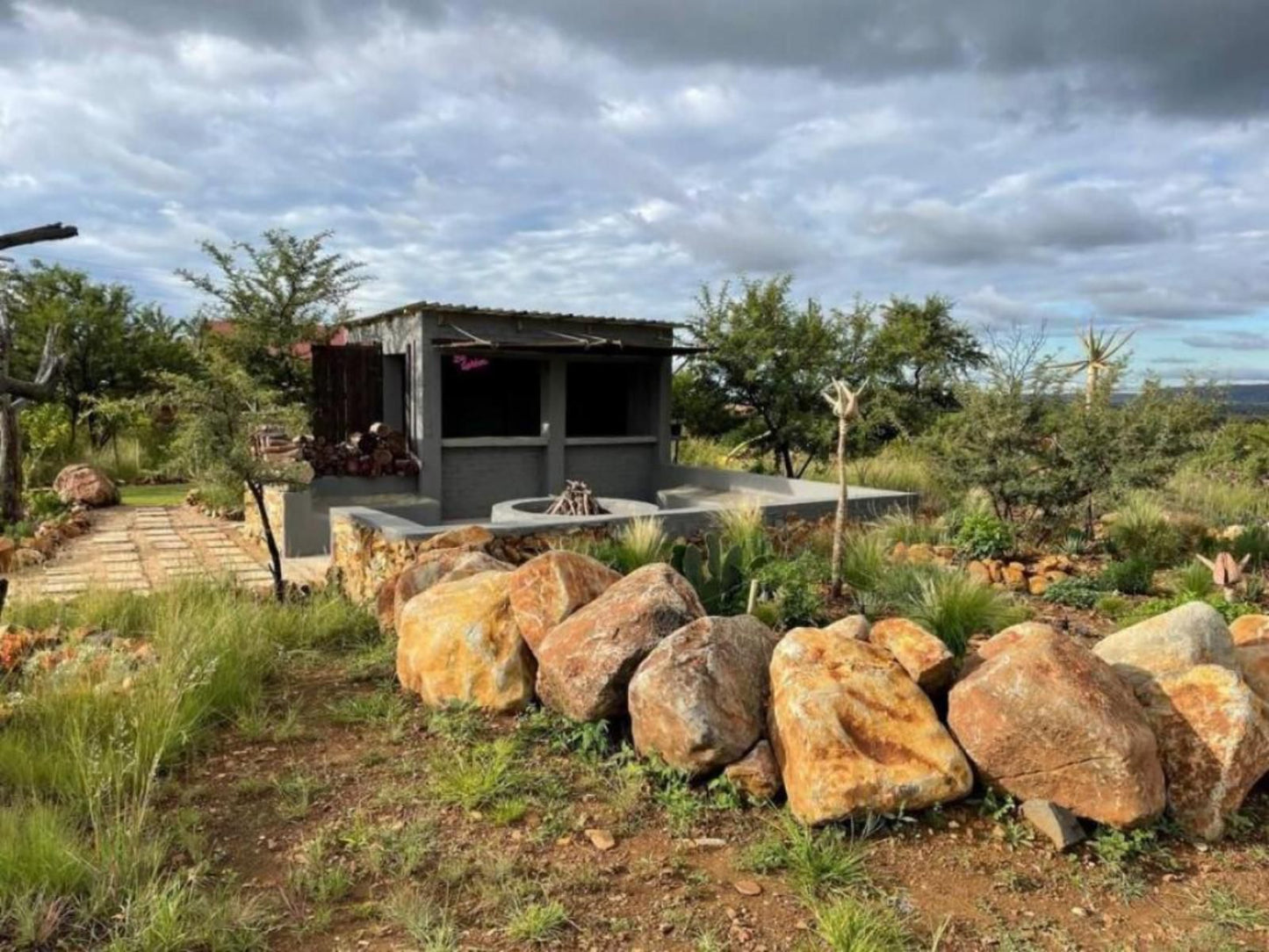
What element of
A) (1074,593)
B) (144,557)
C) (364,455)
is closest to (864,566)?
(1074,593)

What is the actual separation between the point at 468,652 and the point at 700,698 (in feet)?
4.48

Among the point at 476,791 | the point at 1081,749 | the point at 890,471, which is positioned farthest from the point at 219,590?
the point at 890,471

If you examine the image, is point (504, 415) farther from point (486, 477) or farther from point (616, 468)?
point (616, 468)

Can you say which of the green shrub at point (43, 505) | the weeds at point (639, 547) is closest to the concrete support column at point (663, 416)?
the weeds at point (639, 547)

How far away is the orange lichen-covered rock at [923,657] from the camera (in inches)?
130

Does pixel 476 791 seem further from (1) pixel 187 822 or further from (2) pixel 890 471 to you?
(2) pixel 890 471

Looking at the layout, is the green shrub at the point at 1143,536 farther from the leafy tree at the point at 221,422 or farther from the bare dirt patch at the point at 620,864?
the leafy tree at the point at 221,422

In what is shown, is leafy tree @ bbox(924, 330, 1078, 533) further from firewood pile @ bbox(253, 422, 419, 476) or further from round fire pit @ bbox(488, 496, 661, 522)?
firewood pile @ bbox(253, 422, 419, 476)

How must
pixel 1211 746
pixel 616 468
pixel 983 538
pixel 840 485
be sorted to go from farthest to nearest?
pixel 616 468 < pixel 983 538 < pixel 840 485 < pixel 1211 746

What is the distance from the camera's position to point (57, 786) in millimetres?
3062

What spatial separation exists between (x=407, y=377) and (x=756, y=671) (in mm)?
9348

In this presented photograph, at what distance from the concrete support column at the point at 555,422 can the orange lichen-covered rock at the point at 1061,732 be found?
375 inches

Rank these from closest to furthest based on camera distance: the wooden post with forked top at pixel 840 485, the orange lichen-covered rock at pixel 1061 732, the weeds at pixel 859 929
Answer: the weeds at pixel 859 929, the orange lichen-covered rock at pixel 1061 732, the wooden post with forked top at pixel 840 485

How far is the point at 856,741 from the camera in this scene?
9.80 feet
